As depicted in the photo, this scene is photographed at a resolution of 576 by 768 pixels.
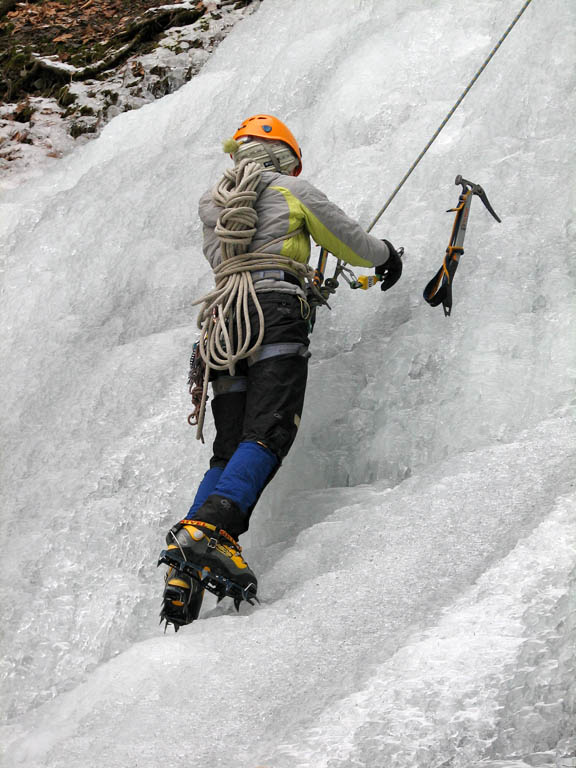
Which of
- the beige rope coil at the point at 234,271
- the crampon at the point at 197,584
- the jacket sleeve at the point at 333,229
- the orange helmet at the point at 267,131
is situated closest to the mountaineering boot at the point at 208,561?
the crampon at the point at 197,584

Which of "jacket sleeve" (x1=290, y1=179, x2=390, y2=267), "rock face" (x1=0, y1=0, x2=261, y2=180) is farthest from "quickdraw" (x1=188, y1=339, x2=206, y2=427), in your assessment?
"rock face" (x1=0, y1=0, x2=261, y2=180)

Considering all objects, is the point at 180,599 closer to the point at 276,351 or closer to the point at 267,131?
the point at 276,351

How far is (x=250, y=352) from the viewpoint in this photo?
296 centimetres

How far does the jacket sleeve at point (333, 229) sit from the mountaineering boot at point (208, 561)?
114 cm

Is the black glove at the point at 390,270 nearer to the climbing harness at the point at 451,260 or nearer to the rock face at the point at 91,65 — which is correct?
the climbing harness at the point at 451,260

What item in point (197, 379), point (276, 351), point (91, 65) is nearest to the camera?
point (276, 351)

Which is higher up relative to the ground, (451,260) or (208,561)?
(451,260)

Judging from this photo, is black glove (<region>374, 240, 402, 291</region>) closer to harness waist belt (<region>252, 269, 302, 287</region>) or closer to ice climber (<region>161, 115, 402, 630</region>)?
ice climber (<region>161, 115, 402, 630</region>)

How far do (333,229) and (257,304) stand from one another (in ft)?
1.37

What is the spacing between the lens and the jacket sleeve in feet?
10.3

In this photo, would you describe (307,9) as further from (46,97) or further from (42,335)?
Result: (42,335)

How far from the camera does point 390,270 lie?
3.49 meters

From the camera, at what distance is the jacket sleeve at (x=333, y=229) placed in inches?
124

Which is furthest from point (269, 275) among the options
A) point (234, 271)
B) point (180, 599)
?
point (180, 599)
